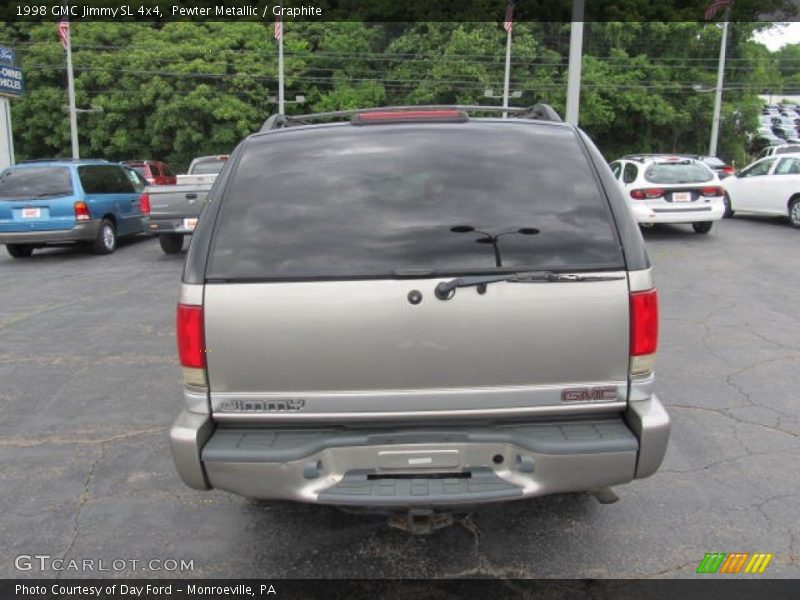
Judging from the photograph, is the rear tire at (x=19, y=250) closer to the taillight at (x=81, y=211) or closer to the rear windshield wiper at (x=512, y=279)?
the taillight at (x=81, y=211)

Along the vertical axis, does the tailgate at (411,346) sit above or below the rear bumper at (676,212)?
above

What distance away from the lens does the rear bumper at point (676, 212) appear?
40.9 feet

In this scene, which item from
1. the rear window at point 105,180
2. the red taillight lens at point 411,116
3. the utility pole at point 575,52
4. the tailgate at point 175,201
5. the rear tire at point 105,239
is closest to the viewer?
the red taillight lens at point 411,116

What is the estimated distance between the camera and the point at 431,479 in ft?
8.60

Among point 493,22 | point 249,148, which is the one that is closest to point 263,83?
point 493,22

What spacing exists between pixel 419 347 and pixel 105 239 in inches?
450

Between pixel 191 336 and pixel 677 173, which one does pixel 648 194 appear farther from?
pixel 191 336

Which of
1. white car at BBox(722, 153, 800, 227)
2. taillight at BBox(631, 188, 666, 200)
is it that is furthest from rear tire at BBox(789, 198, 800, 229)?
taillight at BBox(631, 188, 666, 200)

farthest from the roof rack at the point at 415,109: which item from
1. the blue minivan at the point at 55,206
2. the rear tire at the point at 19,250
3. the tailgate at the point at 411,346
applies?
the rear tire at the point at 19,250

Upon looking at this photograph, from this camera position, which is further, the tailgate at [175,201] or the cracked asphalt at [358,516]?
the tailgate at [175,201]

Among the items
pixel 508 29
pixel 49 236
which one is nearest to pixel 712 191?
pixel 49 236

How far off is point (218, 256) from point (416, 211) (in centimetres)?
80

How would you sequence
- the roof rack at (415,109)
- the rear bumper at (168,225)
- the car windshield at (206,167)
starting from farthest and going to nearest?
the car windshield at (206,167), the rear bumper at (168,225), the roof rack at (415,109)

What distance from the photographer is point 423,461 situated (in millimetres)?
2600
